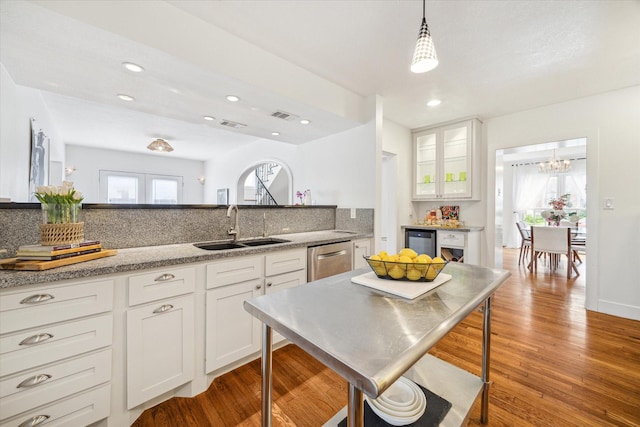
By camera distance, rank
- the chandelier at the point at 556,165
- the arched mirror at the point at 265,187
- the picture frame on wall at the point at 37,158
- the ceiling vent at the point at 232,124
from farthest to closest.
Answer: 1. the arched mirror at the point at 265,187
2. the chandelier at the point at 556,165
3. the ceiling vent at the point at 232,124
4. the picture frame on wall at the point at 37,158

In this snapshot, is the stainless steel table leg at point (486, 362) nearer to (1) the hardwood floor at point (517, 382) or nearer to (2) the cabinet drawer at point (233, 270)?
(1) the hardwood floor at point (517, 382)

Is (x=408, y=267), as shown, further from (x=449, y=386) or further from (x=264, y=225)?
(x=264, y=225)

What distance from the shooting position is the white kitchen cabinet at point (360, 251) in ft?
9.10

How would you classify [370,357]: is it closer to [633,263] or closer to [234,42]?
[234,42]

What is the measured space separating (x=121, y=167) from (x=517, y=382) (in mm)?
8424

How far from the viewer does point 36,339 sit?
1140 millimetres

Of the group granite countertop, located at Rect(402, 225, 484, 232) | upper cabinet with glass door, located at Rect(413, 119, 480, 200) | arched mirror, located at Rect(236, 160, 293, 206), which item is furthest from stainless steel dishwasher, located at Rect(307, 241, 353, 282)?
arched mirror, located at Rect(236, 160, 293, 206)

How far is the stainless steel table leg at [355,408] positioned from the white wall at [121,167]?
787cm

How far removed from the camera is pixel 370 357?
1.89 feet

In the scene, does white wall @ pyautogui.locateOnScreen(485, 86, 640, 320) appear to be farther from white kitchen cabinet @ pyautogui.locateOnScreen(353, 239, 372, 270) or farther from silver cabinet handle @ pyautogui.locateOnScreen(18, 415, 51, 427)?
silver cabinet handle @ pyautogui.locateOnScreen(18, 415, 51, 427)

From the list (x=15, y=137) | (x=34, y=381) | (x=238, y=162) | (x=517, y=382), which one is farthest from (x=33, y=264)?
(x=238, y=162)

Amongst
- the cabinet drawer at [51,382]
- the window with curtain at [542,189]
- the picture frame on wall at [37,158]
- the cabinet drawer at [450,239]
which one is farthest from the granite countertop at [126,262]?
the window with curtain at [542,189]

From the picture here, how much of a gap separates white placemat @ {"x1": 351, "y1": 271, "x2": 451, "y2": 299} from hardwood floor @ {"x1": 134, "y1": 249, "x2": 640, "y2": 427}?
3.20 ft

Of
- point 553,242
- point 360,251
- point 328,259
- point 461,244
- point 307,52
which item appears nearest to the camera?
point 307,52
